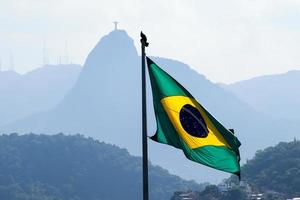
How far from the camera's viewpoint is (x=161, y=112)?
2202 cm

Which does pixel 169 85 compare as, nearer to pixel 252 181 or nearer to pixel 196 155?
pixel 196 155

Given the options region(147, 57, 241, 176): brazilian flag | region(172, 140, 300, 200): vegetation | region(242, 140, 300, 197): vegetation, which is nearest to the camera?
region(147, 57, 241, 176): brazilian flag

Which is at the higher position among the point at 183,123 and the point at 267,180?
the point at 267,180

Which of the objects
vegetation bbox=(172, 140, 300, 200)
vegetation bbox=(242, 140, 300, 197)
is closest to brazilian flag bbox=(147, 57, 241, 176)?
vegetation bbox=(172, 140, 300, 200)

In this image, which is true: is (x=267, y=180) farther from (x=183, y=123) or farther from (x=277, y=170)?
(x=183, y=123)

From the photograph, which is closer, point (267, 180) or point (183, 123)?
point (183, 123)

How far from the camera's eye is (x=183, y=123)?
866 inches

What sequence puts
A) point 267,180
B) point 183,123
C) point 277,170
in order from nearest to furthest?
point 183,123 < point 267,180 < point 277,170

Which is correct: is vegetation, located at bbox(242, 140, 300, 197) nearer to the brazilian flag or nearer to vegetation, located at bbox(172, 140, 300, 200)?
vegetation, located at bbox(172, 140, 300, 200)

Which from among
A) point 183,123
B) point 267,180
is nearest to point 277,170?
point 267,180

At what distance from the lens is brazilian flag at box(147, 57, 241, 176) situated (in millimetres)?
21938

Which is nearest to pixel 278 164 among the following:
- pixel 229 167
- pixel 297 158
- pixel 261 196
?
pixel 297 158

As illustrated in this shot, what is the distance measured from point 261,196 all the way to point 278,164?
16.0 m

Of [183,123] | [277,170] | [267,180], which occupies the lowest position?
[183,123]
